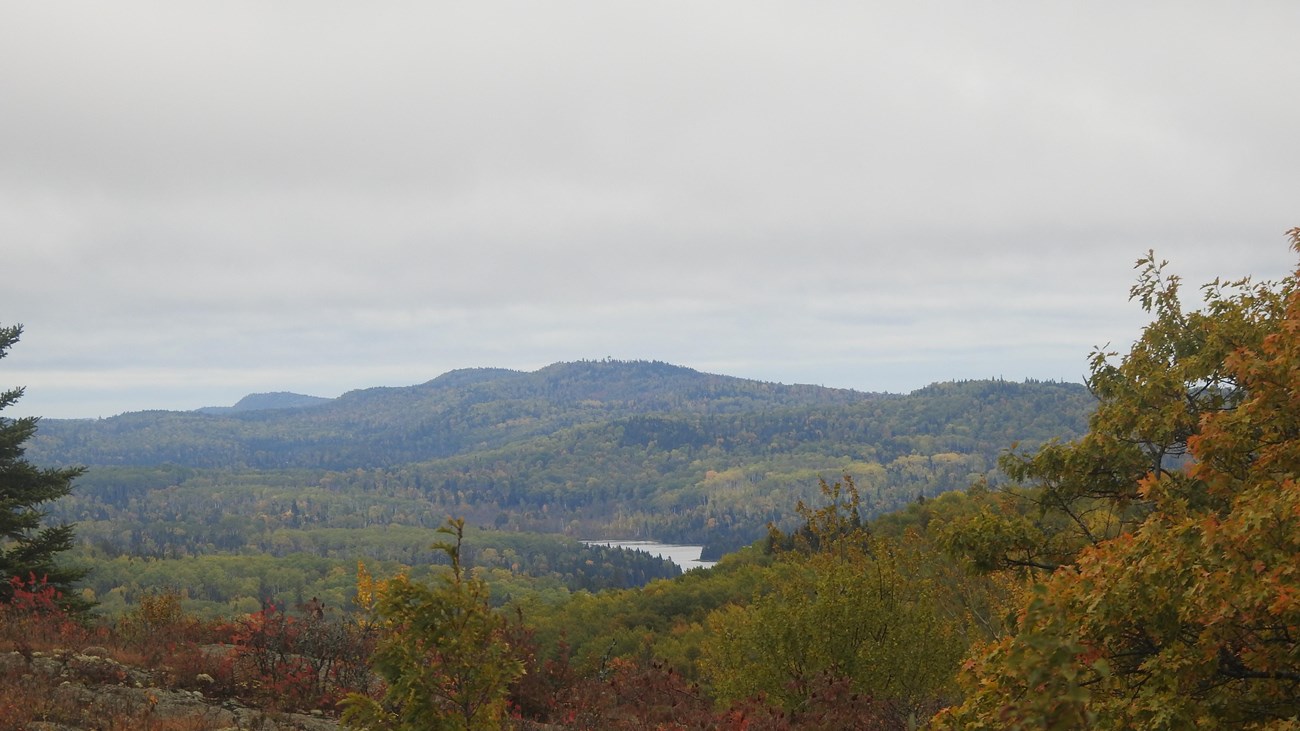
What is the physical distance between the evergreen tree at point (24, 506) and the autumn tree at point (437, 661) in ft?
80.2

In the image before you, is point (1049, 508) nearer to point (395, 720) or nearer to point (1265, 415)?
point (1265, 415)

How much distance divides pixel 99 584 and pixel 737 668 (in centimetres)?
19858

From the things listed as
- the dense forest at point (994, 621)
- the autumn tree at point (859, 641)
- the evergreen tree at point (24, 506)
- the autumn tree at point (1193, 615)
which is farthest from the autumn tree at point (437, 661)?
the evergreen tree at point (24, 506)

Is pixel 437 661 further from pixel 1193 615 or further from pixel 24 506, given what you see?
pixel 24 506

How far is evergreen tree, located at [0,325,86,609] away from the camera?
2769 centimetres

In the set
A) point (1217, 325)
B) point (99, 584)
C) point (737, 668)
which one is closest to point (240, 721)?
point (737, 668)

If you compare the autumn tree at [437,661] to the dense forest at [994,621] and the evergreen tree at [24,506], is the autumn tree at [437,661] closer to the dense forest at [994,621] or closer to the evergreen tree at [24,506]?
the dense forest at [994,621]

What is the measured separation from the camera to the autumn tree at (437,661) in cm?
806

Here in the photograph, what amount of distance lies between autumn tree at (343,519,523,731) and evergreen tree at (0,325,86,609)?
80.2 ft

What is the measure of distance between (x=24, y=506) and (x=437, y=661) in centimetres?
2833

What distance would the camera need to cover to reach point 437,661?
8.36m

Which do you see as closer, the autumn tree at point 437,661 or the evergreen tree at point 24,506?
the autumn tree at point 437,661

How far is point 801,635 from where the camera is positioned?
61.8 ft

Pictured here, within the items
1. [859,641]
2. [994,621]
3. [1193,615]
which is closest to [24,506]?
[859,641]
